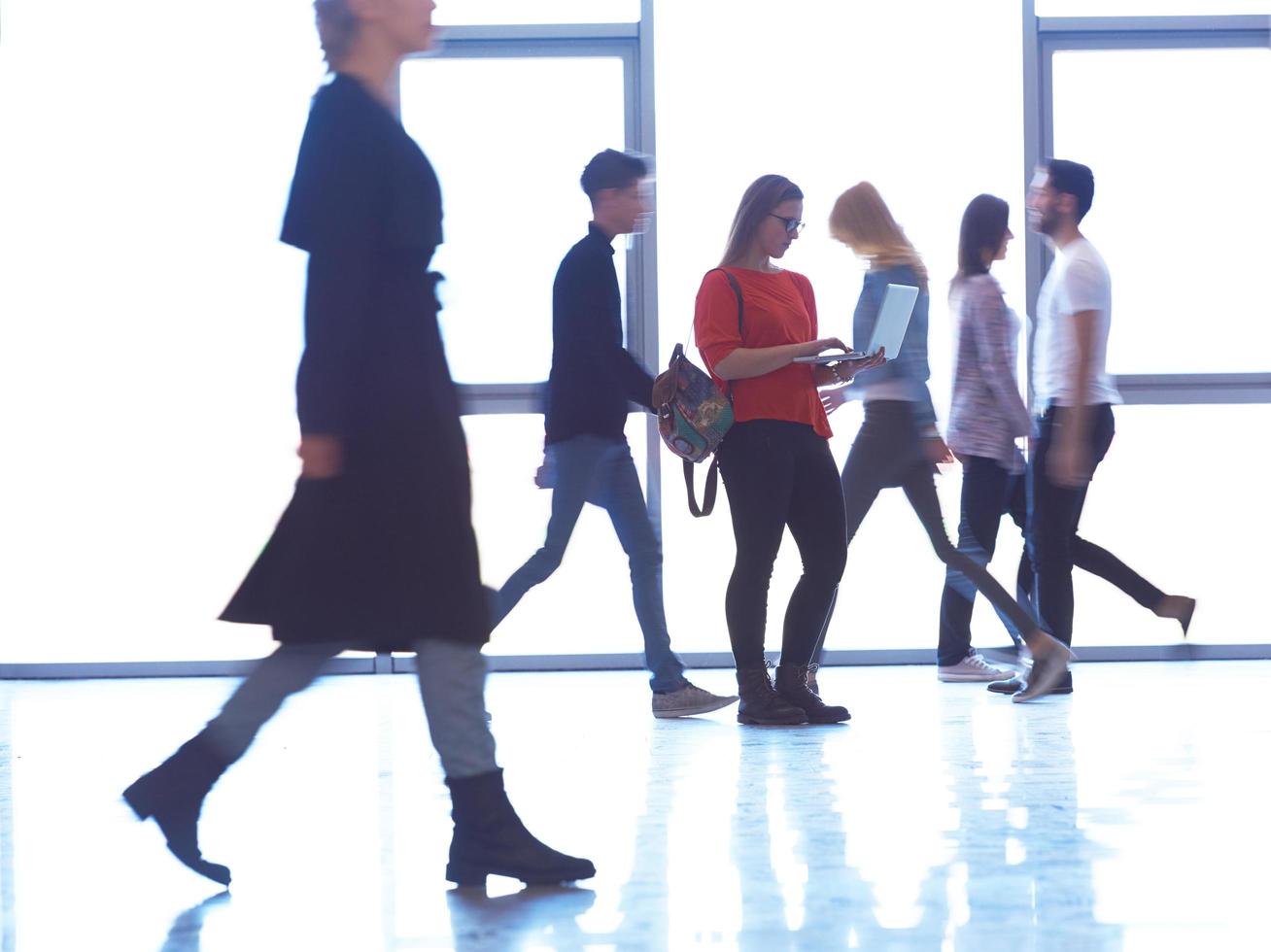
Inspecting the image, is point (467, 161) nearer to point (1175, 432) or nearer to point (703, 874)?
point (1175, 432)

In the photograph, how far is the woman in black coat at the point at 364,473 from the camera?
1.85 m

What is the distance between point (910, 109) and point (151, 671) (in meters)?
3.11

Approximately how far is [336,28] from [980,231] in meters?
2.38

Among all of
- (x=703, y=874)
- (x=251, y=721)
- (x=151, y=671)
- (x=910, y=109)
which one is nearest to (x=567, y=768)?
(x=703, y=874)

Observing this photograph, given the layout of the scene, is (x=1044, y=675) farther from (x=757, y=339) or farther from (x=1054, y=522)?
(x=757, y=339)

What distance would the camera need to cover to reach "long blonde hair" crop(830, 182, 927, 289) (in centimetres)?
356

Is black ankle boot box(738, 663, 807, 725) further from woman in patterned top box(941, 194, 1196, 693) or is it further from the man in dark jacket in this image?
woman in patterned top box(941, 194, 1196, 693)

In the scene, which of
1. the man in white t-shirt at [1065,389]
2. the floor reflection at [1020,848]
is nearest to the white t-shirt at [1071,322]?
the man in white t-shirt at [1065,389]

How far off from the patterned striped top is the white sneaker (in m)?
0.64

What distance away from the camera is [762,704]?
337cm

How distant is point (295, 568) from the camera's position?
1880mm

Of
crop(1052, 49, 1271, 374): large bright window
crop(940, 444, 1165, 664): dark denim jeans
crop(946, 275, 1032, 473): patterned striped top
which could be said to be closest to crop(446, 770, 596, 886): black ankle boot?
crop(940, 444, 1165, 664): dark denim jeans

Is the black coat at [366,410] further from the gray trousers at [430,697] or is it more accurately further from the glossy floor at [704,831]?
the glossy floor at [704,831]

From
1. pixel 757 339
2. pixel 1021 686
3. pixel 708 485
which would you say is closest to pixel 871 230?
pixel 757 339
